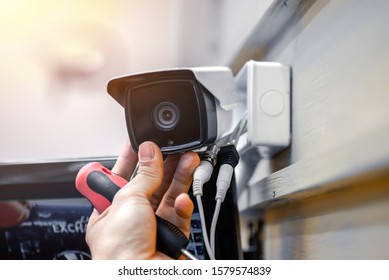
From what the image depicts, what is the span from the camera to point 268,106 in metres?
0.62

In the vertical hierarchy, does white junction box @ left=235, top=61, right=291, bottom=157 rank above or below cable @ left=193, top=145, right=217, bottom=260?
above

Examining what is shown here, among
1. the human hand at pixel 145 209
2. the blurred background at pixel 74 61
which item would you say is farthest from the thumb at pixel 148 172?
the blurred background at pixel 74 61

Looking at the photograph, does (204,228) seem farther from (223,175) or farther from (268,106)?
(268,106)

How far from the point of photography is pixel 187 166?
1.86 feet

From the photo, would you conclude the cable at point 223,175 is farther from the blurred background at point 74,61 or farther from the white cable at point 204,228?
the blurred background at point 74,61

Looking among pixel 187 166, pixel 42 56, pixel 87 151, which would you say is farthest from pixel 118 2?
pixel 187 166

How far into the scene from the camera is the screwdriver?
20.9 inches

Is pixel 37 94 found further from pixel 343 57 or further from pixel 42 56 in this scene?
pixel 343 57

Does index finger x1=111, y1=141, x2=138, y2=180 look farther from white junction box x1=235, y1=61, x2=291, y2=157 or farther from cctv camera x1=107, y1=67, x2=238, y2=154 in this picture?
white junction box x1=235, y1=61, x2=291, y2=157

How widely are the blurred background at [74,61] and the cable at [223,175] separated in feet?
0.54

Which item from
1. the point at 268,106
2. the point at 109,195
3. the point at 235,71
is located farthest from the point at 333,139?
the point at 235,71

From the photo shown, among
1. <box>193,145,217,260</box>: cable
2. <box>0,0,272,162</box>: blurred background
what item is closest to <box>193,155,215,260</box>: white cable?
<box>193,145,217,260</box>: cable

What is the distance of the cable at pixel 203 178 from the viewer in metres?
0.55

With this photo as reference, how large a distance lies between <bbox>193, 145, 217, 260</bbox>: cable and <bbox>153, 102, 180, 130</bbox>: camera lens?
6 cm
